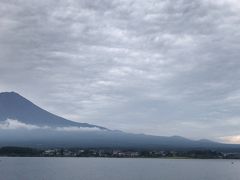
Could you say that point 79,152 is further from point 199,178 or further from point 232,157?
point 199,178

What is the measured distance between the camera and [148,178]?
87.0 meters

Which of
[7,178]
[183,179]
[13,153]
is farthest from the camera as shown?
[13,153]

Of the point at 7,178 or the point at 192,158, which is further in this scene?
the point at 192,158

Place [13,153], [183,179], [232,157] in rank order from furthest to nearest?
[232,157] < [13,153] < [183,179]

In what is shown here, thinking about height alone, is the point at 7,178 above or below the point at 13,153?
below

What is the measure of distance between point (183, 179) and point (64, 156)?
371ft

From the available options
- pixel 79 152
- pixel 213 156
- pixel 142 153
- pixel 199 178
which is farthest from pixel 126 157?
pixel 199 178

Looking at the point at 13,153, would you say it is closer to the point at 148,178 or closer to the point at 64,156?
the point at 64,156

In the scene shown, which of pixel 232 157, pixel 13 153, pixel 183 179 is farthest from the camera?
pixel 232 157

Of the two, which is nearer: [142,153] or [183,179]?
[183,179]

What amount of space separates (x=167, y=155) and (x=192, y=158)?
39.1 feet

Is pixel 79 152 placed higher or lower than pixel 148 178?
higher

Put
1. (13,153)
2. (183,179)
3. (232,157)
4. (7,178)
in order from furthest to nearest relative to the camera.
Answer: (232,157), (13,153), (183,179), (7,178)

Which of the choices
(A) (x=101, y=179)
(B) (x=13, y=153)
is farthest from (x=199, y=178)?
(B) (x=13, y=153)
